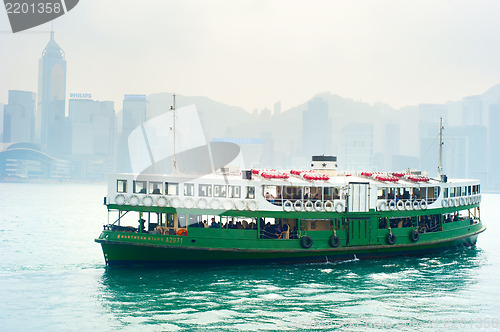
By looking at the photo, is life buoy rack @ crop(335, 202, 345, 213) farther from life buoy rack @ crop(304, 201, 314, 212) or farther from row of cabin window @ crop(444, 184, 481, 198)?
row of cabin window @ crop(444, 184, 481, 198)

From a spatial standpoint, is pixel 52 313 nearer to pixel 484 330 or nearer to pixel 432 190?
pixel 484 330

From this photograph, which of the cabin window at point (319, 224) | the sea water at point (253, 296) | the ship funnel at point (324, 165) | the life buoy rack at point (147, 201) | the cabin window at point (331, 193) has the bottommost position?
the sea water at point (253, 296)

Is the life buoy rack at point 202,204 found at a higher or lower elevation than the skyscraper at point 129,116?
lower

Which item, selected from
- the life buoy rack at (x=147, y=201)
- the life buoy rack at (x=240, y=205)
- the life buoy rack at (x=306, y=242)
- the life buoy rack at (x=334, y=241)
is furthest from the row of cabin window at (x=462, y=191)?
the life buoy rack at (x=147, y=201)

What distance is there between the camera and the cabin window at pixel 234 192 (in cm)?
2538

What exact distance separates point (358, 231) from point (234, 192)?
7.22 m

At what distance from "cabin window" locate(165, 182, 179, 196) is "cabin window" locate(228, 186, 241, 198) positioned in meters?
2.69

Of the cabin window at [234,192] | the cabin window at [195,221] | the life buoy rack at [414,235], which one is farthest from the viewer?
the life buoy rack at [414,235]

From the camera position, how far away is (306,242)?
2553cm

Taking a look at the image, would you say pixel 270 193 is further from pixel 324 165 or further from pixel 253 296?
pixel 253 296

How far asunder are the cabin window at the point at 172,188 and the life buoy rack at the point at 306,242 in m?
6.84

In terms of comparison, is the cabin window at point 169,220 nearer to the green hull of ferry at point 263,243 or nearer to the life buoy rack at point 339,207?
the green hull of ferry at point 263,243

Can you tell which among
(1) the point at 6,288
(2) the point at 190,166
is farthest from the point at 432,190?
(1) the point at 6,288

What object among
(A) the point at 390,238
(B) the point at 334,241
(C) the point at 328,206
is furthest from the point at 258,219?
(A) the point at 390,238
